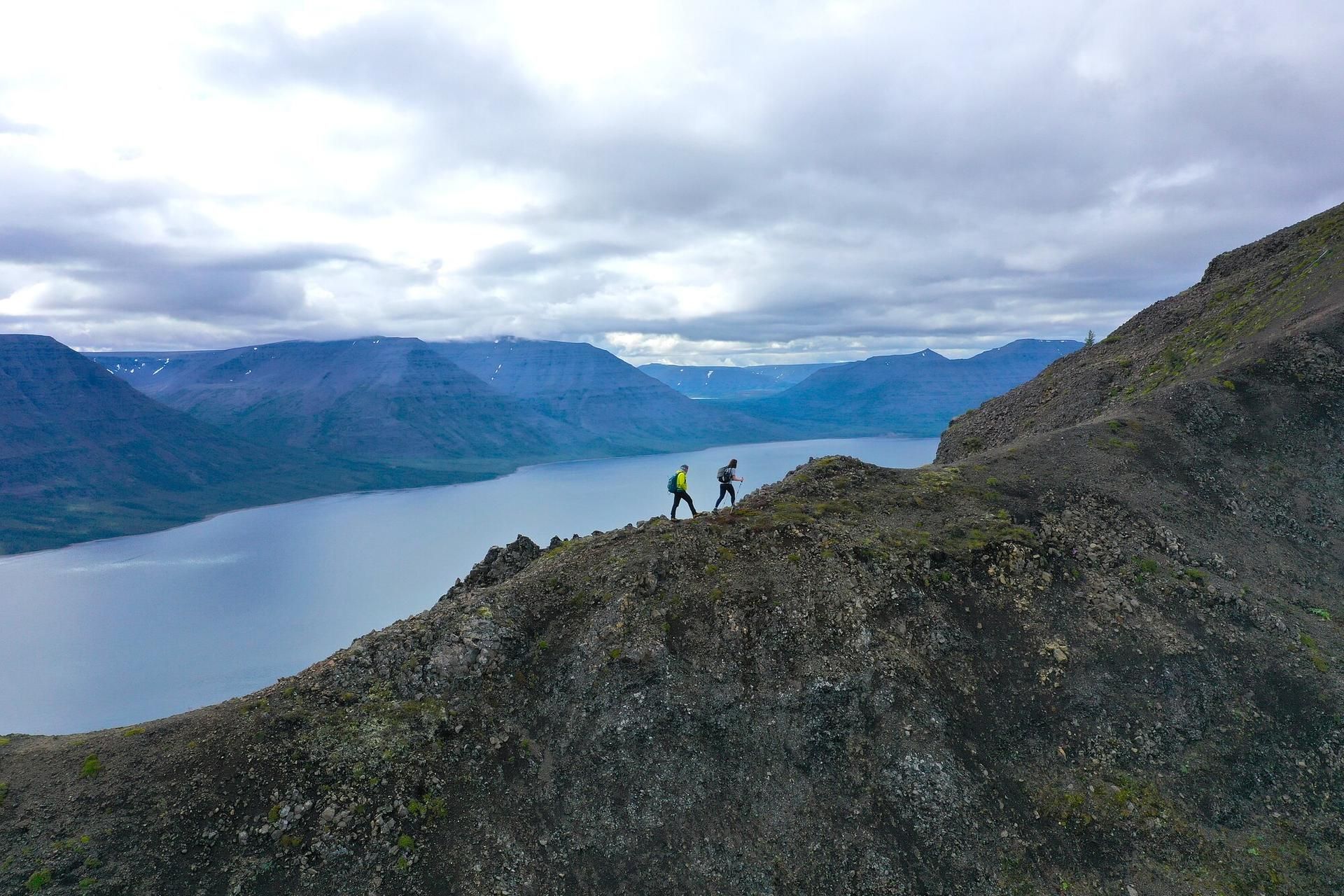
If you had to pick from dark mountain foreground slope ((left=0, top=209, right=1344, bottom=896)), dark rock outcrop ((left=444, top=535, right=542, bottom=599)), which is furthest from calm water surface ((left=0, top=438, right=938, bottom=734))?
dark mountain foreground slope ((left=0, top=209, right=1344, bottom=896))

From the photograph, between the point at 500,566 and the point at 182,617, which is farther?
the point at 182,617

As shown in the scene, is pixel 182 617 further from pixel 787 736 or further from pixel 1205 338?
pixel 1205 338

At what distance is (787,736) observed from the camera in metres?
17.9

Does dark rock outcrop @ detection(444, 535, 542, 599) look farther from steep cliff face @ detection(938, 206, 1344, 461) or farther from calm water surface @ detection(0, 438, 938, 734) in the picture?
calm water surface @ detection(0, 438, 938, 734)

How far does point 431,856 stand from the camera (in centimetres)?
1502

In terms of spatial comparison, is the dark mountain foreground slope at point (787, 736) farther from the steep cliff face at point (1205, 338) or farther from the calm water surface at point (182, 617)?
the calm water surface at point (182, 617)

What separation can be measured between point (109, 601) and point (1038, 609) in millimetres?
205280

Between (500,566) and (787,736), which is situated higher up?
(500,566)

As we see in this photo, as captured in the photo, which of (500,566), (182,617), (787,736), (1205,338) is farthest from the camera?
(182,617)

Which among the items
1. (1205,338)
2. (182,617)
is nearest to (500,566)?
(1205,338)

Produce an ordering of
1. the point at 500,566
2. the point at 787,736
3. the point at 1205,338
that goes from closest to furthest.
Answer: the point at 787,736
the point at 500,566
the point at 1205,338

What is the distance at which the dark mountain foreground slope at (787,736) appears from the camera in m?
14.9

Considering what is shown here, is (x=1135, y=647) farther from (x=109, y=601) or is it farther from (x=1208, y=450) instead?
(x=109, y=601)

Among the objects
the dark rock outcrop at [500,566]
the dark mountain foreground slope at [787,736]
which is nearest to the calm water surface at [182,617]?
the dark rock outcrop at [500,566]
